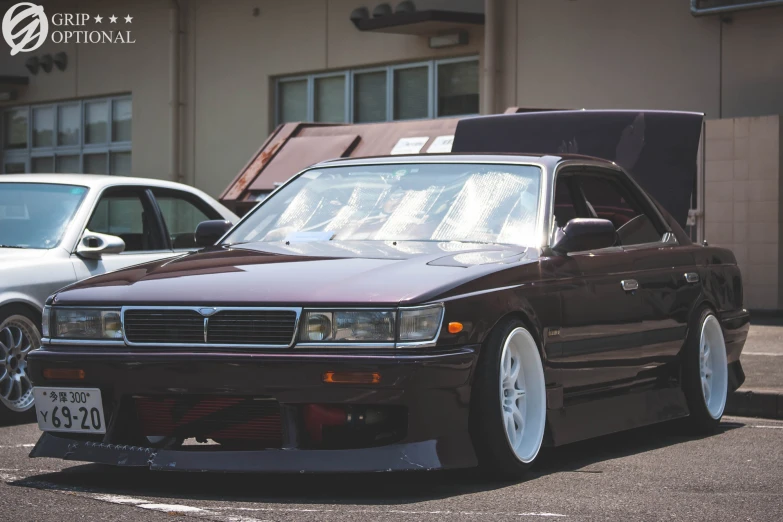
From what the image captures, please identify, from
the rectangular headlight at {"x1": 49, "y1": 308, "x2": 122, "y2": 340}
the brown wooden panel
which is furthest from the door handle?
the brown wooden panel

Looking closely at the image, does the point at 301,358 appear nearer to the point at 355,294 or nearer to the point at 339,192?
the point at 355,294

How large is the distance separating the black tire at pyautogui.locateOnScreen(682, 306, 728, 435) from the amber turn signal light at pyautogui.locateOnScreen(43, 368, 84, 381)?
3.25 metres

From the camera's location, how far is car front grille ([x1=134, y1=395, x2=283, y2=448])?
505 centimetres

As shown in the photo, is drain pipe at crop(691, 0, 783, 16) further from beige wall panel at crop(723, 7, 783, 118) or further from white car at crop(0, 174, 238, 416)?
white car at crop(0, 174, 238, 416)

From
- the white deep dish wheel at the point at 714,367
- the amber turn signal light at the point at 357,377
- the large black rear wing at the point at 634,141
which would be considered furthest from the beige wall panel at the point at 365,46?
the amber turn signal light at the point at 357,377

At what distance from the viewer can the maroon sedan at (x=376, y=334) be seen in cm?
496

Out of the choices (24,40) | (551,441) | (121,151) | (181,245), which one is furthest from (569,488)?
(24,40)

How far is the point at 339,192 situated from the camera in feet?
21.8

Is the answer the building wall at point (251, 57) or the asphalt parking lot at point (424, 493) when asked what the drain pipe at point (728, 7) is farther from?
the asphalt parking lot at point (424, 493)

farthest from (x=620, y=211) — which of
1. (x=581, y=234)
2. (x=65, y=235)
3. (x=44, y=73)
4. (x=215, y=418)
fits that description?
(x=44, y=73)

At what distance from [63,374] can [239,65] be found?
1620 cm

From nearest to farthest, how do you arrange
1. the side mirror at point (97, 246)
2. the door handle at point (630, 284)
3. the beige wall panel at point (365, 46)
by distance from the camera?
1. the door handle at point (630, 284)
2. the side mirror at point (97, 246)
3. the beige wall panel at point (365, 46)

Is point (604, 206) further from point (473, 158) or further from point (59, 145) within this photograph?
point (59, 145)

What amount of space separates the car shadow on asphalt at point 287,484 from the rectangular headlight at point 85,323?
569 millimetres
